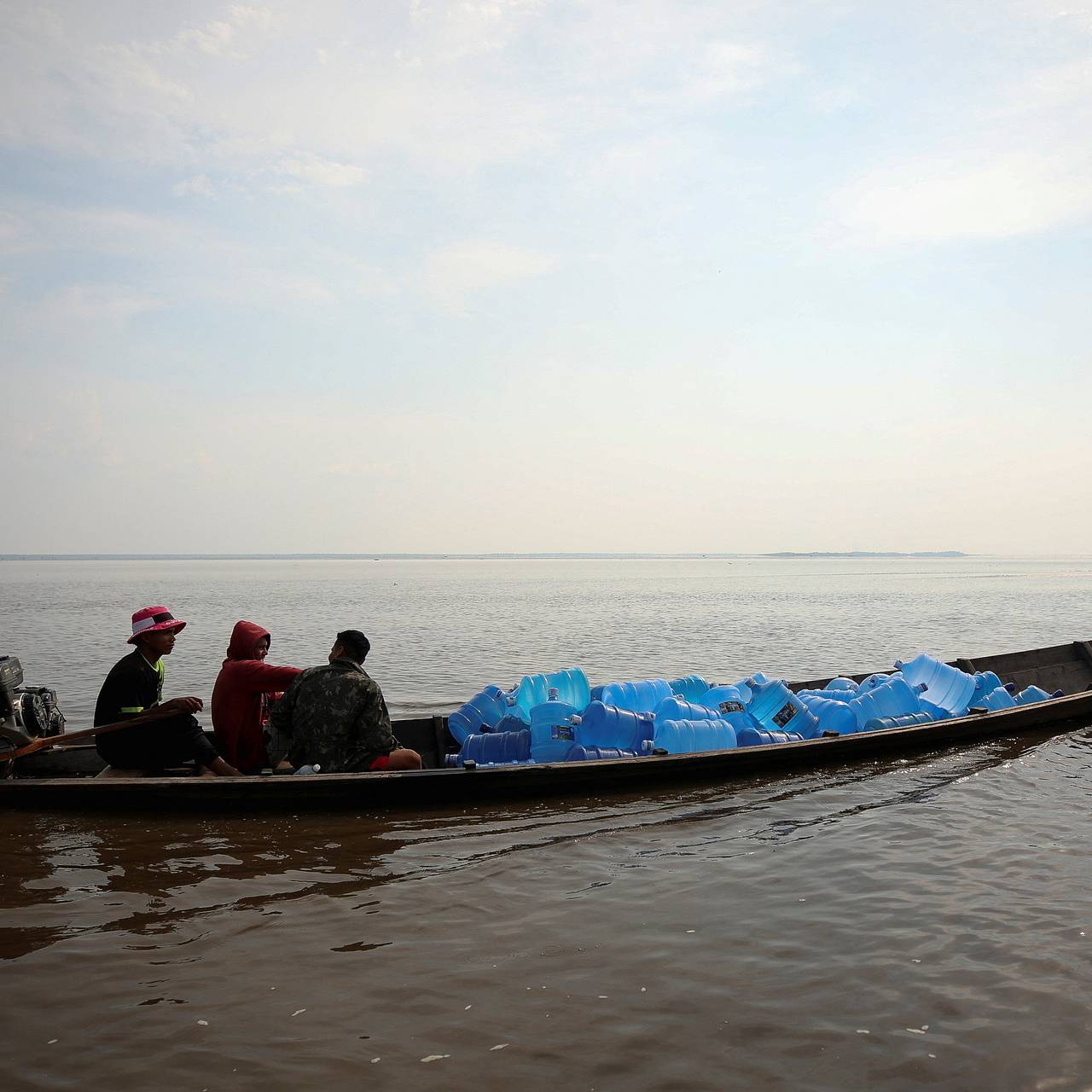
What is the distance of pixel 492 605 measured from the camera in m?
47.3

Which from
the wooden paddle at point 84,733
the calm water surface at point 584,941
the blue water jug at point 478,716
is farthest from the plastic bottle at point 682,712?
the wooden paddle at point 84,733

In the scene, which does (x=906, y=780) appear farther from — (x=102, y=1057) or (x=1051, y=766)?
(x=102, y=1057)

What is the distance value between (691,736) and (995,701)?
15.6 ft

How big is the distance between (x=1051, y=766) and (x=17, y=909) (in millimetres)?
9774

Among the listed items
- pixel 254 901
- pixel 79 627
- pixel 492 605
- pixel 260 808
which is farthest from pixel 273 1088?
pixel 492 605

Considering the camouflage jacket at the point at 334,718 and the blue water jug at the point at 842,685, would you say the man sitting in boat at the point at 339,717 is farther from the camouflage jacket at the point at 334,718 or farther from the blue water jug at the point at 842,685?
the blue water jug at the point at 842,685

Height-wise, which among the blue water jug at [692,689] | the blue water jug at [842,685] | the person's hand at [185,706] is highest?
the person's hand at [185,706]

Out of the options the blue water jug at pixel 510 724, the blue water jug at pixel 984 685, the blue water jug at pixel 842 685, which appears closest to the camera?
the blue water jug at pixel 510 724

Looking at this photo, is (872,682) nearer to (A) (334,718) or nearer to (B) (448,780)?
(B) (448,780)

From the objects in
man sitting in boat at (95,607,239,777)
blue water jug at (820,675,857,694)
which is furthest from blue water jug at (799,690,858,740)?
man sitting in boat at (95,607,239,777)

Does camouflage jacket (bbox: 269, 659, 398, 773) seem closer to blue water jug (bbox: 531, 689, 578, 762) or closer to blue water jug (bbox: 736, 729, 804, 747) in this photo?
blue water jug (bbox: 531, 689, 578, 762)

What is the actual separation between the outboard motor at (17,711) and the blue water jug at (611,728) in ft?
16.0

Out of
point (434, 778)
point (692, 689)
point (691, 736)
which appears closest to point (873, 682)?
point (692, 689)

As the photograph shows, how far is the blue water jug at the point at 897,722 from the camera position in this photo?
34.0ft
